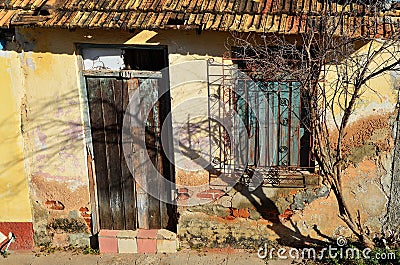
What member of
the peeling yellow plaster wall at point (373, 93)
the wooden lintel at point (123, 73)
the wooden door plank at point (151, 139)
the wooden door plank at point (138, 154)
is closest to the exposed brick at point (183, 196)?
the wooden door plank at point (151, 139)

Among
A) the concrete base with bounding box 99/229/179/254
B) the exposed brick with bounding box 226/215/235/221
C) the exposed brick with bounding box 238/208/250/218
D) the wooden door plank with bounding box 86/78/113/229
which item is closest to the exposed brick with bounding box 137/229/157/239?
the concrete base with bounding box 99/229/179/254

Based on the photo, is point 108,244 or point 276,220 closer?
point 276,220

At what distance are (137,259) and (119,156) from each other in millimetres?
1194

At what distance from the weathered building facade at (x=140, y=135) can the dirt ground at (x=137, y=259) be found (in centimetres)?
12

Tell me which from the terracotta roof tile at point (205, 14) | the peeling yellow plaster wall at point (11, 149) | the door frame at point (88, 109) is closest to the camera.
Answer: the terracotta roof tile at point (205, 14)

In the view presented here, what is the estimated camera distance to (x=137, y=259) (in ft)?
21.1

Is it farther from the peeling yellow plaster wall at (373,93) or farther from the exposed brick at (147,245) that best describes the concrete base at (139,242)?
the peeling yellow plaster wall at (373,93)

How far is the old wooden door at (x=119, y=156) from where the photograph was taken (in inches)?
245

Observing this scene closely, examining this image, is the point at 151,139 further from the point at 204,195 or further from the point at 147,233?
the point at 147,233

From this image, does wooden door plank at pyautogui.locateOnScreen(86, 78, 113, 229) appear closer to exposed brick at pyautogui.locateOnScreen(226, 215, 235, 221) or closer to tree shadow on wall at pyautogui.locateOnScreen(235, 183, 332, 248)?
exposed brick at pyautogui.locateOnScreen(226, 215, 235, 221)

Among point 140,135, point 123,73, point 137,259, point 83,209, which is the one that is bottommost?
point 137,259

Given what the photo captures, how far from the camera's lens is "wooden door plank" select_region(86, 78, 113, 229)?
6242mm

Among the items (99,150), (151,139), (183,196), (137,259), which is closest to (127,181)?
(99,150)

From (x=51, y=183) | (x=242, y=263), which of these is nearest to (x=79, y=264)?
(x=51, y=183)
